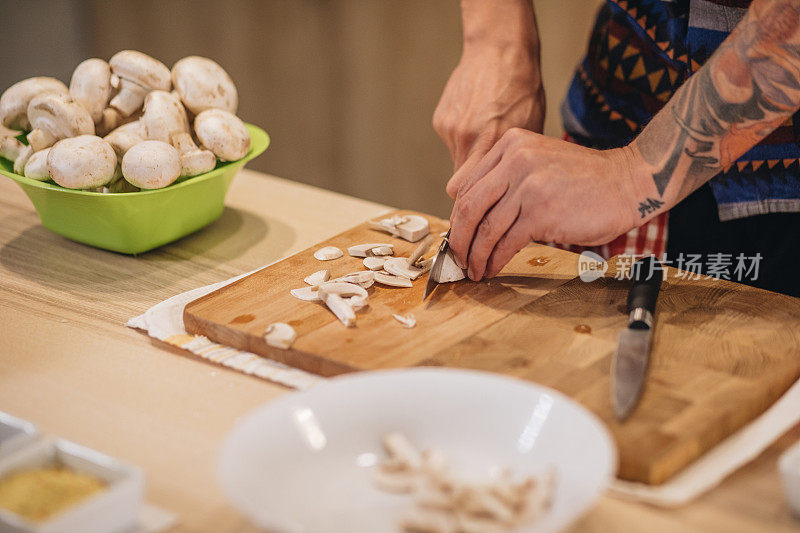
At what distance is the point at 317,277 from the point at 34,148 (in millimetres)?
499

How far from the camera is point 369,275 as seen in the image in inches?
46.7

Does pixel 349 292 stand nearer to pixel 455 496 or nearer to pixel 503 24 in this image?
pixel 455 496

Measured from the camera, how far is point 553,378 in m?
0.94

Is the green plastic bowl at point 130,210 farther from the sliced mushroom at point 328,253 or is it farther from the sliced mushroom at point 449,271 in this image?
the sliced mushroom at point 449,271

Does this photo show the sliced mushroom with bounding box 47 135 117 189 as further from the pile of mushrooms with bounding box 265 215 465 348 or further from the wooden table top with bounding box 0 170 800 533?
the pile of mushrooms with bounding box 265 215 465 348

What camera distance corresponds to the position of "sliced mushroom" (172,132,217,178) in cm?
129

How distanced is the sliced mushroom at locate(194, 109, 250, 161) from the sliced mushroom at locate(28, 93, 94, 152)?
171 millimetres

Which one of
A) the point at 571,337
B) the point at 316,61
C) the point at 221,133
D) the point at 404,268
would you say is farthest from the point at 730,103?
the point at 316,61

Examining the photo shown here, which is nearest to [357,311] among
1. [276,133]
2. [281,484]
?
[281,484]

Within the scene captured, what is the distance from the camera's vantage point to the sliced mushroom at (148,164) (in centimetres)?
121

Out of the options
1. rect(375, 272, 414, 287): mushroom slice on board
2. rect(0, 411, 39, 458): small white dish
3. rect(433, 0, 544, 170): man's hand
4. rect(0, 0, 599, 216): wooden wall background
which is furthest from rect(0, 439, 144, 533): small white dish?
rect(0, 0, 599, 216): wooden wall background

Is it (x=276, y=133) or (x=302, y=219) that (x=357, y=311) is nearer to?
(x=302, y=219)

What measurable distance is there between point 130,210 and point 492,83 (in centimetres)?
67

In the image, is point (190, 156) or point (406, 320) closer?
point (406, 320)
